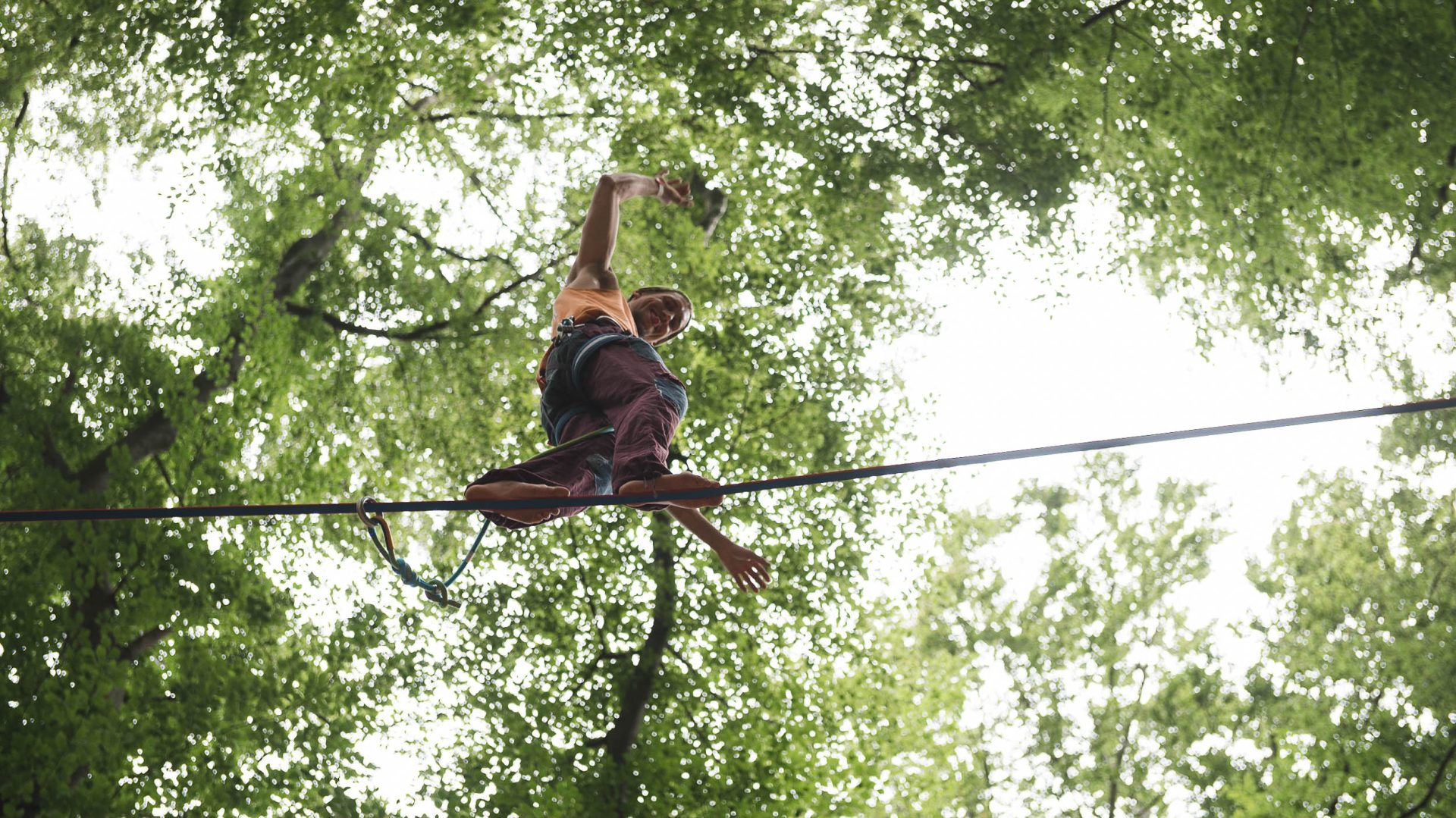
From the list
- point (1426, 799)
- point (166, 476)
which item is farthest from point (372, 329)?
point (1426, 799)

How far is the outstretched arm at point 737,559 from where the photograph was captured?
11.7 ft

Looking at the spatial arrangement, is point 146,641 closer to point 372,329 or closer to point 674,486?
point 372,329

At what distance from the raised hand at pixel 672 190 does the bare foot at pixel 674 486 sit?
1580mm

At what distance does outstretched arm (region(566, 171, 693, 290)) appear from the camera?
4.42 metres

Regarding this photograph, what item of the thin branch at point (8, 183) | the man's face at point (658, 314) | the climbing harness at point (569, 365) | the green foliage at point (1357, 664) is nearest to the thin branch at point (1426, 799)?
the green foliage at point (1357, 664)

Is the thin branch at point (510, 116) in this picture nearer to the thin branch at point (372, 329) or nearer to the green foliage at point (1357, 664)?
the thin branch at point (372, 329)

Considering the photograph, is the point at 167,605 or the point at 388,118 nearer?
the point at 167,605

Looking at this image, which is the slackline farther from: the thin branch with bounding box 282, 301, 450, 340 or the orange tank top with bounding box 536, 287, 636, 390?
the thin branch with bounding box 282, 301, 450, 340

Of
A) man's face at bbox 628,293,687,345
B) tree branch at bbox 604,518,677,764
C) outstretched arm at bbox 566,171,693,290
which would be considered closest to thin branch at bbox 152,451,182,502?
tree branch at bbox 604,518,677,764

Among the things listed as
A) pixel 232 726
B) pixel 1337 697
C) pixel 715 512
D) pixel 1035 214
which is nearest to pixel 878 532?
pixel 715 512

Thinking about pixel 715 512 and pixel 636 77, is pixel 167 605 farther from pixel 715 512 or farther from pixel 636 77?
pixel 636 77

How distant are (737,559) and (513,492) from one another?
28.0 inches

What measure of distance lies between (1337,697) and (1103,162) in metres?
5.49

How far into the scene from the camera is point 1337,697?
35.7 ft
